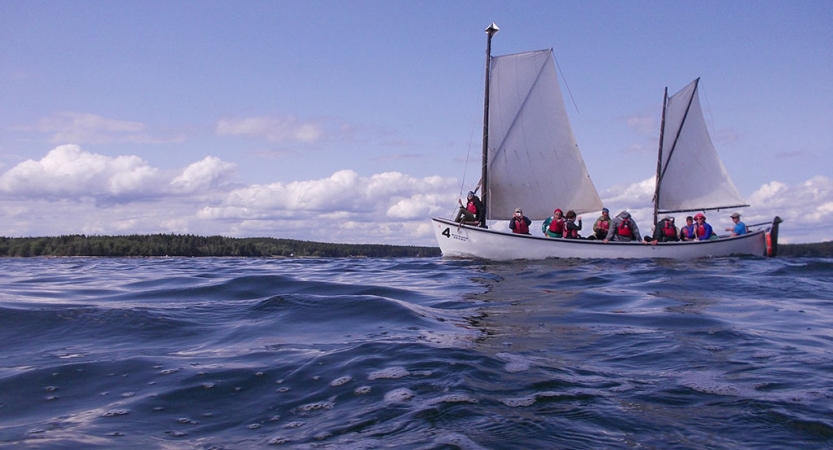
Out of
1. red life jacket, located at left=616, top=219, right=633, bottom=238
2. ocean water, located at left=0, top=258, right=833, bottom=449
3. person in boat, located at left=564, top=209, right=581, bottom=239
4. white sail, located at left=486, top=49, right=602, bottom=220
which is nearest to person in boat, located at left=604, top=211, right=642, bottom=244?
red life jacket, located at left=616, top=219, right=633, bottom=238

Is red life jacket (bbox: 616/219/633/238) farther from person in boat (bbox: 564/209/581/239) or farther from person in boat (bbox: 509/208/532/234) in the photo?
person in boat (bbox: 509/208/532/234)

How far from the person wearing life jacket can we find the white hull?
26.5 inches

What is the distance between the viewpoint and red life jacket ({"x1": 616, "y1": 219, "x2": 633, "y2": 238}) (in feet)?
85.8

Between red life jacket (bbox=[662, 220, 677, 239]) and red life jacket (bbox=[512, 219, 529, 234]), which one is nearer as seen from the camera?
red life jacket (bbox=[512, 219, 529, 234])

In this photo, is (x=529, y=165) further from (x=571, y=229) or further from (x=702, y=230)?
(x=702, y=230)

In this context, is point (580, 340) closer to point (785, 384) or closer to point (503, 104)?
point (785, 384)

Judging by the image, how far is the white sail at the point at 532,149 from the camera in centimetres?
2859

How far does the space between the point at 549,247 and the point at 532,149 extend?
5.61 metres

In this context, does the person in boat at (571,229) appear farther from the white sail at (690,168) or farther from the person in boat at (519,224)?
the white sail at (690,168)

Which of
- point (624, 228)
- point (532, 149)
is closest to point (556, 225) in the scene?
point (624, 228)

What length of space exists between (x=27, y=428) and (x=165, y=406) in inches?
36.5

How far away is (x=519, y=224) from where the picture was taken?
26812mm

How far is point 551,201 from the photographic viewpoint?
96.0 feet

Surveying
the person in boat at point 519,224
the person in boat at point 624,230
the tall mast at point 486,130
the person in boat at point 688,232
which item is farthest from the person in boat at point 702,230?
the tall mast at point 486,130
